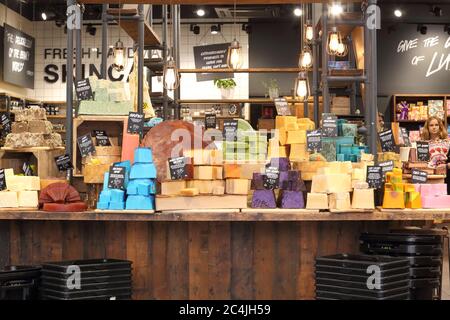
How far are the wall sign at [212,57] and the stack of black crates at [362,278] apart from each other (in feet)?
22.9

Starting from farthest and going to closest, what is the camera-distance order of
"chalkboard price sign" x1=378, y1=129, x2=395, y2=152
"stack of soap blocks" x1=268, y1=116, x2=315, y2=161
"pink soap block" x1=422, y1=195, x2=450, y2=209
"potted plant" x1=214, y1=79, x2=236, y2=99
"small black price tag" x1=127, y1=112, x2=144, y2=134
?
1. "potted plant" x1=214, y1=79, x2=236, y2=99
2. "chalkboard price sign" x1=378, y1=129, x2=395, y2=152
3. "small black price tag" x1=127, y1=112, x2=144, y2=134
4. "stack of soap blocks" x1=268, y1=116, x2=315, y2=161
5. "pink soap block" x1=422, y1=195, x2=450, y2=209

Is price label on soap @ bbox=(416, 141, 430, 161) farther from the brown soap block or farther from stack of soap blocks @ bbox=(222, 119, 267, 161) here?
the brown soap block

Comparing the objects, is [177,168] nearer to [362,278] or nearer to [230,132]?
[230,132]

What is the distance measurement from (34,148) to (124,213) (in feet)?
9.25

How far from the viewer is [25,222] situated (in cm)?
436

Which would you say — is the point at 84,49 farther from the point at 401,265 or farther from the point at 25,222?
the point at 401,265

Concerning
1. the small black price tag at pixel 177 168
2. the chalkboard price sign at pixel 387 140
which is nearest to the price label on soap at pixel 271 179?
the small black price tag at pixel 177 168

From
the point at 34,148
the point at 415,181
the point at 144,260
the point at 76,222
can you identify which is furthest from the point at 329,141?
the point at 34,148

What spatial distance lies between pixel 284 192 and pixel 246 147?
1.33 feet

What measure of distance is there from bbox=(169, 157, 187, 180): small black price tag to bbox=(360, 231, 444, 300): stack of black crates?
1244mm

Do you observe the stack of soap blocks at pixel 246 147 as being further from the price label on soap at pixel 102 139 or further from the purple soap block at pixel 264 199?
the price label on soap at pixel 102 139

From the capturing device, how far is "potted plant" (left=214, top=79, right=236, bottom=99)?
10.8 metres

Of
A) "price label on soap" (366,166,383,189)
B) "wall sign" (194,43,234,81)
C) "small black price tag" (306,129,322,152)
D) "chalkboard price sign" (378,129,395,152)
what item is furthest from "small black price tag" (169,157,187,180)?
"wall sign" (194,43,234,81)

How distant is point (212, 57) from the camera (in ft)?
34.9
